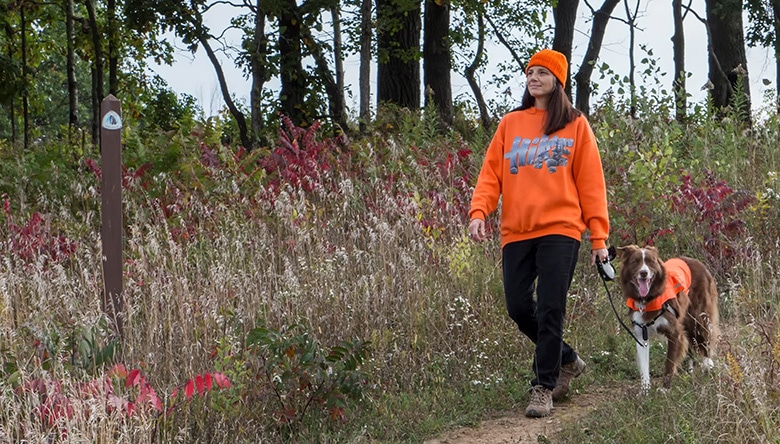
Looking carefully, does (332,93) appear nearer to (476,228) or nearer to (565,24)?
(565,24)

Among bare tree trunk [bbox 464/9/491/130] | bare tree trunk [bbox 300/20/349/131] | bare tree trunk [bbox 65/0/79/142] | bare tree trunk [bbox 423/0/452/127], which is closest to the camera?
bare tree trunk [bbox 300/20/349/131]

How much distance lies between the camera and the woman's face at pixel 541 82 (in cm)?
593

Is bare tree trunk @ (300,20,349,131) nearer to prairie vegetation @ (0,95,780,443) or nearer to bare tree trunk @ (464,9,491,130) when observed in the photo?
prairie vegetation @ (0,95,780,443)

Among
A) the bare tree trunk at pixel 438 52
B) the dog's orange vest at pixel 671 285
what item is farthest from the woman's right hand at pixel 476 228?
the bare tree trunk at pixel 438 52

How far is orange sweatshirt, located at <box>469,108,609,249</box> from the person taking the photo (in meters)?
5.82

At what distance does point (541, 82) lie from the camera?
593 cm

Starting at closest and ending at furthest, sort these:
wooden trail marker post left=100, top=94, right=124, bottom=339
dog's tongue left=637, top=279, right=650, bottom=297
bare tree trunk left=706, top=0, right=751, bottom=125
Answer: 1. dog's tongue left=637, top=279, right=650, bottom=297
2. wooden trail marker post left=100, top=94, right=124, bottom=339
3. bare tree trunk left=706, top=0, right=751, bottom=125

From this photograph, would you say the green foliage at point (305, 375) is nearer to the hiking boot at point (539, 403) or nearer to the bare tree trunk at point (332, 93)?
the hiking boot at point (539, 403)

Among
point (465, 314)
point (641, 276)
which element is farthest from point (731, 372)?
point (465, 314)

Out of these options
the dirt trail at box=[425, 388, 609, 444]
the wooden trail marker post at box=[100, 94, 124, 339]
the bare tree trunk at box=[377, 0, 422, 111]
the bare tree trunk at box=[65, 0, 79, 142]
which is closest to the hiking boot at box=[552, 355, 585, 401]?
the dirt trail at box=[425, 388, 609, 444]

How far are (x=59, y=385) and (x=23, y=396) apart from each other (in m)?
0.32

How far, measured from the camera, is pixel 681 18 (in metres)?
19.7

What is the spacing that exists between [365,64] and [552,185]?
8.79 metres

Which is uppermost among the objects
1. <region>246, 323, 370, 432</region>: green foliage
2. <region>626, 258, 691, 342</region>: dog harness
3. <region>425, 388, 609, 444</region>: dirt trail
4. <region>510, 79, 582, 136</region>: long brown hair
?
<region>510, 79, 582, 136</region>: long brown hair
